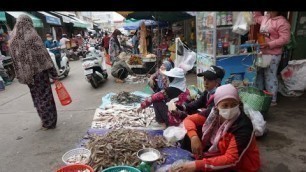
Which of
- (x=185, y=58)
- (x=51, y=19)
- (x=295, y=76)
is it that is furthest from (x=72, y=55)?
(x=295, y=76)

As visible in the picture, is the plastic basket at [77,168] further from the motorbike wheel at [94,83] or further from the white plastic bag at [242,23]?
the motorbike wheel at [94,83]

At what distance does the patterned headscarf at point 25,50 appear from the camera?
4.46 meters

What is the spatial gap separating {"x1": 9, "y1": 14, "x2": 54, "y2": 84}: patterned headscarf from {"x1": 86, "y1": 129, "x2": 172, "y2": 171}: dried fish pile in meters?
1.67

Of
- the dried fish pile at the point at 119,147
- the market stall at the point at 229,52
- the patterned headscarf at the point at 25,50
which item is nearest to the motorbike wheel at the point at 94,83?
the patterned headscarf at the point at 25,50

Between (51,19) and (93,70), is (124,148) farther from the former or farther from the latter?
(51,19)

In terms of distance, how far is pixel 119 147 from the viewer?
3365 millimetres

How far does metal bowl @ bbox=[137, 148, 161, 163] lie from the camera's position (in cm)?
292

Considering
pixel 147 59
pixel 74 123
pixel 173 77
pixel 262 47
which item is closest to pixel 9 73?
pixel 147 59

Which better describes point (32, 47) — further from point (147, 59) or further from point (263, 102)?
point (147, 59)

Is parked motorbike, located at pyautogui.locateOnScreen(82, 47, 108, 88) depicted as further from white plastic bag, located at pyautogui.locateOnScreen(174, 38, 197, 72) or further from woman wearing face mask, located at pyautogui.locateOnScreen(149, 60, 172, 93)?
woman wearing face mask, located at pyautogui.locateOnScreen(149, 60, 172, 93)

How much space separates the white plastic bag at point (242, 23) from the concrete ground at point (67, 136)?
5.74ft
